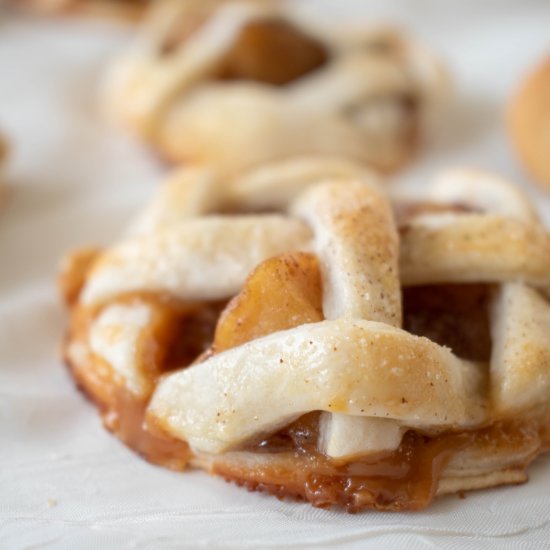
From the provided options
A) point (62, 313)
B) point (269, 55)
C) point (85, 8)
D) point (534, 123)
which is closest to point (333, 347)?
point (62, 313)

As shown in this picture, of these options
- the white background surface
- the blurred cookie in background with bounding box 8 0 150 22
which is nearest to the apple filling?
the white background surface

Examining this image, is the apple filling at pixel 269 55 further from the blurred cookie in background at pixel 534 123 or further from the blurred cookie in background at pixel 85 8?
the blurred cookie in background at pixel 85 8

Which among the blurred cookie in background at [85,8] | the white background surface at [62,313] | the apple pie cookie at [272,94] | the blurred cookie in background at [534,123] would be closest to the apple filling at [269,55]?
the apple pie cookie at [272,94]

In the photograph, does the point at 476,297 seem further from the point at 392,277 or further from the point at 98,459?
the point at 98,459

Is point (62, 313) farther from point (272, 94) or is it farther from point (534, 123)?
point (534, 123)

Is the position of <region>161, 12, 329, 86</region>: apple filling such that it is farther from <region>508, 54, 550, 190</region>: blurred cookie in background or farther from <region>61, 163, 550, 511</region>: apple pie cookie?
<region>61, 163, 550, 511</region>: apple pie cookie

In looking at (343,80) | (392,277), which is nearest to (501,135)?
(343,80)
